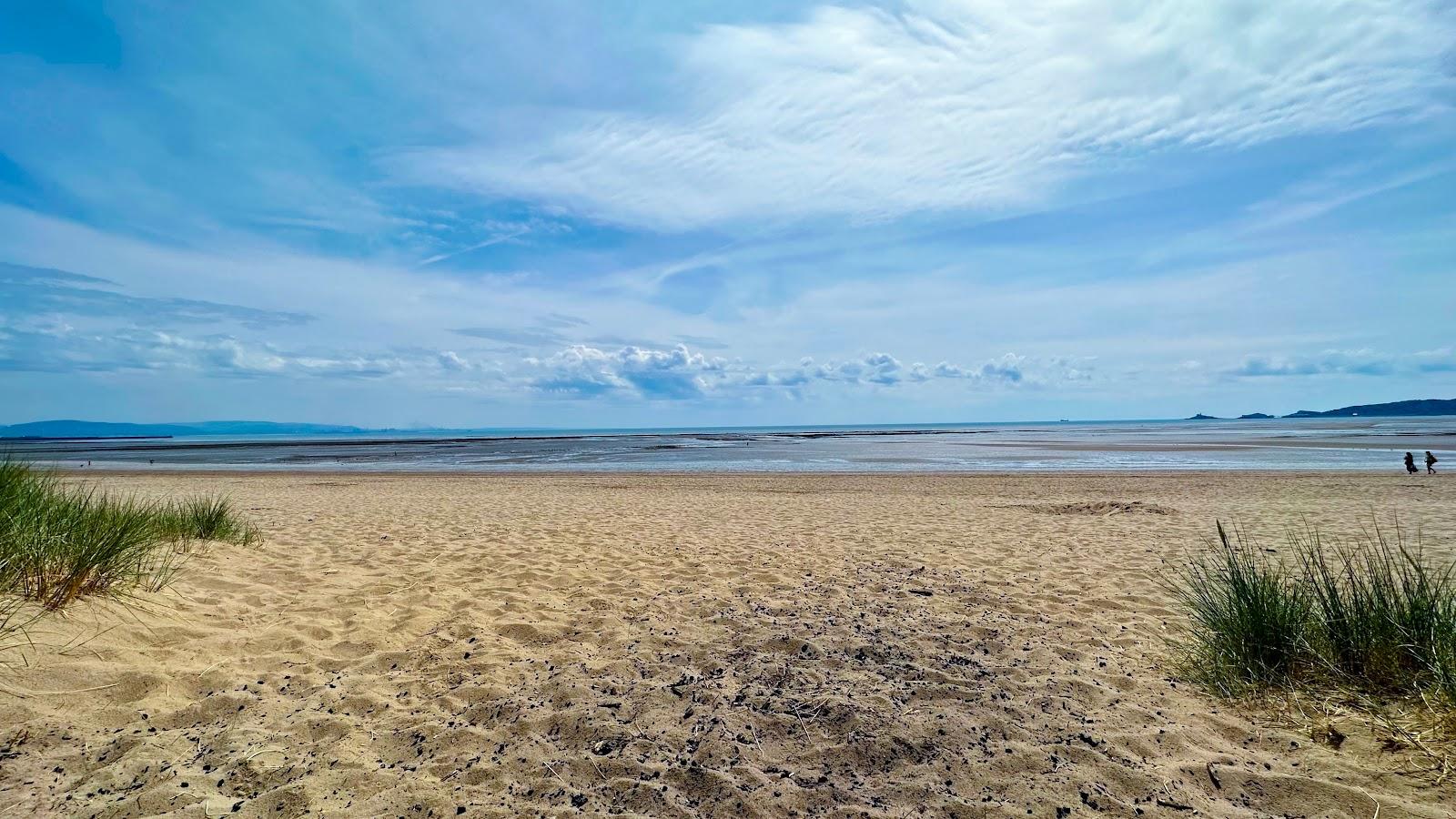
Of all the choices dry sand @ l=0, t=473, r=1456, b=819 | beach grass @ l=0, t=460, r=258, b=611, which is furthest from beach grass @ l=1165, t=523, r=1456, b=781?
beach grass @ l=0, t=460, r=258, b=611

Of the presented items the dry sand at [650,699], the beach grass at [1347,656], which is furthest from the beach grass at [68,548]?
the beach grass at [1347,656]

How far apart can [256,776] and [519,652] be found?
6.10 ft

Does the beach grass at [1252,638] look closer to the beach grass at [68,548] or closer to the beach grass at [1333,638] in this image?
the beach grass at [1333,638]

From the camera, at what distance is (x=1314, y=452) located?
3338 cm

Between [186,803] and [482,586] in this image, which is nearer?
[186,803]

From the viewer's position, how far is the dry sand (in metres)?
3.12

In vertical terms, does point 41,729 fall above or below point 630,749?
above

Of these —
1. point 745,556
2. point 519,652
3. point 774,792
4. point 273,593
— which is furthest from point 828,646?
point 273,593

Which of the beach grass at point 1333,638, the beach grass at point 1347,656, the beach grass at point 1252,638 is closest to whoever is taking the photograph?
the beach grass at point 1347,656

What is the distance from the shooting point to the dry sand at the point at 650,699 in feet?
10.2

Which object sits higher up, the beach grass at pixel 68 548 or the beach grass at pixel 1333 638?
the beach grass at pixel 68 548

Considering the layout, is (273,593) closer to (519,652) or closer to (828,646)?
(519,652)

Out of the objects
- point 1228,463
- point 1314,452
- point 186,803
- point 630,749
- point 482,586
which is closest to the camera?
point 186,803

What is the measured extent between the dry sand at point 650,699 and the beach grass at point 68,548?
252 mm
